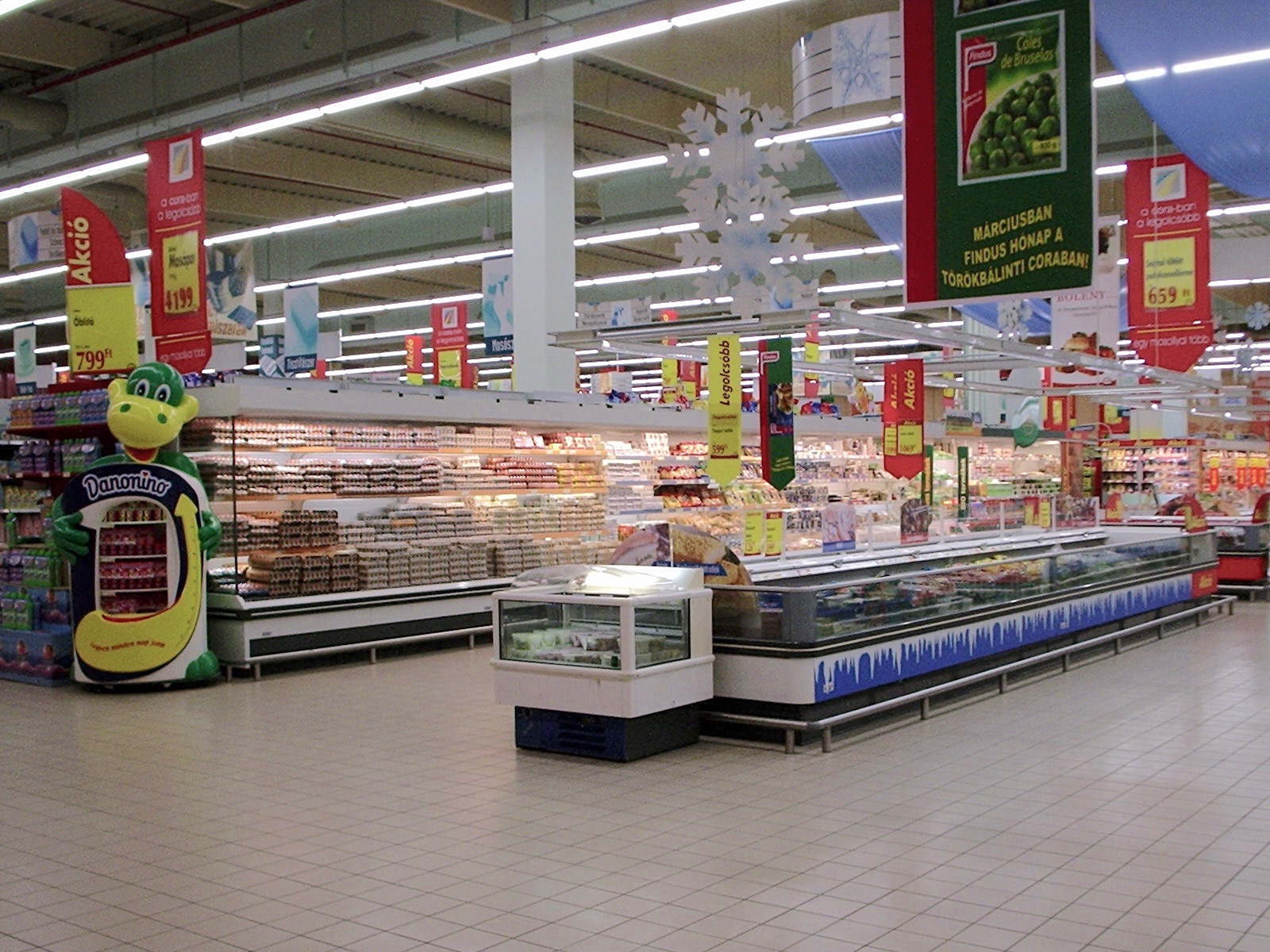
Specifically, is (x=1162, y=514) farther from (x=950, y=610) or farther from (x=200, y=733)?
(x=200, y=733)

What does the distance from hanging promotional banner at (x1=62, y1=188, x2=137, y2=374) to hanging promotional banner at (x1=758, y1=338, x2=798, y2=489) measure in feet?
18.1

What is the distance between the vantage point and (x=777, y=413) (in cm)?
1132

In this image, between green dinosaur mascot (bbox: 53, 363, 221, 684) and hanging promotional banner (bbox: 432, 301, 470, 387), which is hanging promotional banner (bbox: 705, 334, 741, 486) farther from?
hanging promotional banner (bbox: 432, 301, 470, 387)

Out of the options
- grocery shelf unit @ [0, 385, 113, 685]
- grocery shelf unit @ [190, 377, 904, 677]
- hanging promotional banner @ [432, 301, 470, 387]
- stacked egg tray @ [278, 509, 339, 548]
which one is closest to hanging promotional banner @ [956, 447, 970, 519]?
grocery shelf unit @ [190, 377, 904, 677]

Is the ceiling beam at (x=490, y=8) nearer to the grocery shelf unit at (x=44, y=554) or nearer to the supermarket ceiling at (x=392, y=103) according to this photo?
the supermarket ceiling at (x=392, y=103)

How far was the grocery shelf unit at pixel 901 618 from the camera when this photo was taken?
733cm

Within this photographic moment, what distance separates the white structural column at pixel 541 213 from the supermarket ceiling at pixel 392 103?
60cm

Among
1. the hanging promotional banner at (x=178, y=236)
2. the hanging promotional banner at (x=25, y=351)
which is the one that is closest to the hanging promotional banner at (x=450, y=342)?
the hanging promotional banner at (x=25, y=351)

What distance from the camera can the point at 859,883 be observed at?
4.89 m

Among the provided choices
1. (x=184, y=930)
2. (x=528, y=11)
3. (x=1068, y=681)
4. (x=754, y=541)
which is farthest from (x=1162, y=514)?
(x=184, y=930)

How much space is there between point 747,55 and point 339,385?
18.7 ft

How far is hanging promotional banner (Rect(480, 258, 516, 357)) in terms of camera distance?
14539 mm

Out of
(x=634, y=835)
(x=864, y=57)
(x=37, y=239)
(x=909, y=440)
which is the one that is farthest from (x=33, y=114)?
(x=634, y=835)

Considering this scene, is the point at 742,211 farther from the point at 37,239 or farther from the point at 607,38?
the point at 37,239
